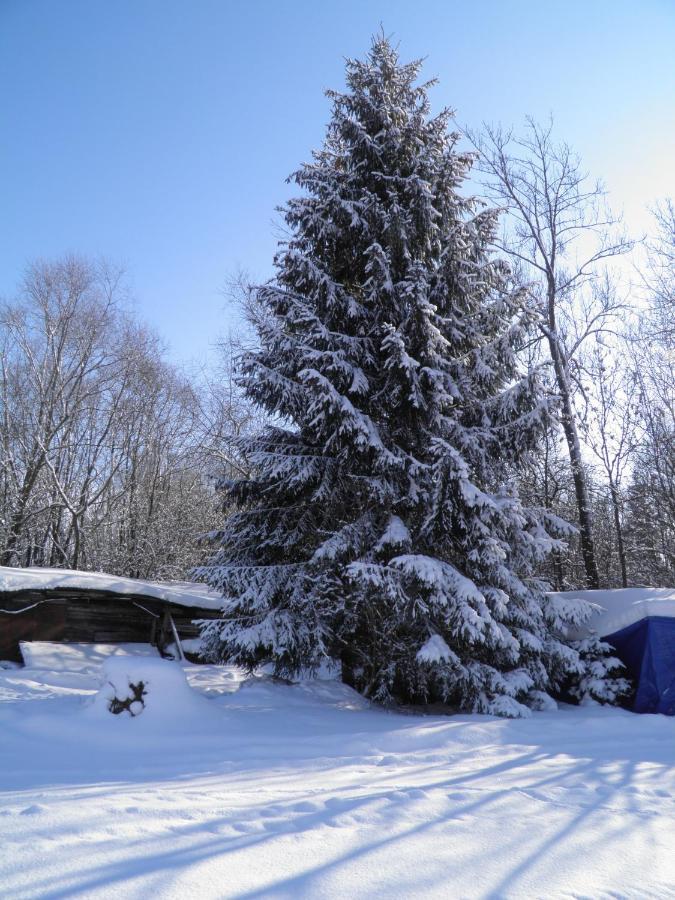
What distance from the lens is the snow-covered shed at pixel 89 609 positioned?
1277 cm

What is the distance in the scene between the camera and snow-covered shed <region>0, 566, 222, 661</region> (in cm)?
1277

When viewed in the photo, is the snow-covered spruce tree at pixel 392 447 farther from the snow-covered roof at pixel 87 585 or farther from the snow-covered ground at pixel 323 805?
the snow-covered roof at pixel 87 585

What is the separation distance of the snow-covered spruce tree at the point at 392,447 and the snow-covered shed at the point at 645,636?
115 cm

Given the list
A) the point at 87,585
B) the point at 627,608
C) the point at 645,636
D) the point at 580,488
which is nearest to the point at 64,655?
the point at 87,585

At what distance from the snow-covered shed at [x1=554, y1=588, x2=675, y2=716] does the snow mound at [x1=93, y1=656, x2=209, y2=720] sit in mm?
6911

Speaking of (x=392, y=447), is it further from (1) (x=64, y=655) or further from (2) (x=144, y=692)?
(1) (x=64, y=655)

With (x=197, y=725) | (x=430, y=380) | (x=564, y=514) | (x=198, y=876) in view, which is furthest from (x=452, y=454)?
(x=564, y=514)

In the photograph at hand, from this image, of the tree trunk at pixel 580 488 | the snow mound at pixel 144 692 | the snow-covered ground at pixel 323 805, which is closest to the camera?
the snow-covered ground at pixel 323 805

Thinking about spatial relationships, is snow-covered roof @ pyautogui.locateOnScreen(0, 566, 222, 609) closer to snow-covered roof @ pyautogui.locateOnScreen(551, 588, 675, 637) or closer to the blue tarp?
snow-covered roof @ pyautogui.locateOnScreen(551, 588, 675, 637)

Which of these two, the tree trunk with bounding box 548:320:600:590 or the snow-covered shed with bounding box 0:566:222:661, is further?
the tree trunk with bounding box 548:320:600:590

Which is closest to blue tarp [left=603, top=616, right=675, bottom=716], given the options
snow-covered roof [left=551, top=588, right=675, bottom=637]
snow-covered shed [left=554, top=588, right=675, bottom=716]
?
snow-covered shed [left=554, top=588, right=675, bottom=716]

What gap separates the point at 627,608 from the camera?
414 inches

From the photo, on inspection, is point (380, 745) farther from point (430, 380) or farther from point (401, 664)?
point (430, 380)

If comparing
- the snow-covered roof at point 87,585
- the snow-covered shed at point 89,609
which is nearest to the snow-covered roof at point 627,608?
the snow-covered shed at point 89,609
